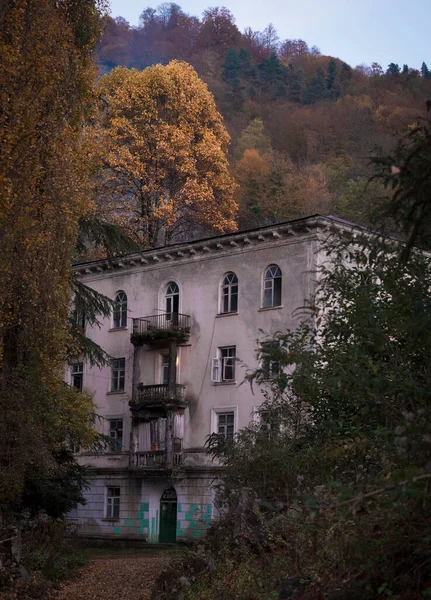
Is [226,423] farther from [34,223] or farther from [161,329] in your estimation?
[34,223]

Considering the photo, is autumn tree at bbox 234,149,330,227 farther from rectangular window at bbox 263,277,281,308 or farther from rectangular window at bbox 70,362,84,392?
rectangular window at bbox 263,277,281,308

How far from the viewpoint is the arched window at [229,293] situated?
4059 centimetres

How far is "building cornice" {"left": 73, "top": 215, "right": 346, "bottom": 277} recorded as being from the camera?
37688 mm

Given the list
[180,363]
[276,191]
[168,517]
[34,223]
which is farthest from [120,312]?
[34,223]

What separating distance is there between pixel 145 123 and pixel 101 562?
2793 centimetres

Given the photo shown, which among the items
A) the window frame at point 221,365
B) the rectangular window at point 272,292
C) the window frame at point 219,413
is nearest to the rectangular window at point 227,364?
the window frame at point 221,365

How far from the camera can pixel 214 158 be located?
50219 millimetres

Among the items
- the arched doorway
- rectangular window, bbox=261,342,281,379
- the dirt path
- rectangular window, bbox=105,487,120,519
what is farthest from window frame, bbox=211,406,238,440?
rectangular window, bbox=261,342,281,379

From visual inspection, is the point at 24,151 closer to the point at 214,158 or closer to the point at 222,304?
the point at 222,304

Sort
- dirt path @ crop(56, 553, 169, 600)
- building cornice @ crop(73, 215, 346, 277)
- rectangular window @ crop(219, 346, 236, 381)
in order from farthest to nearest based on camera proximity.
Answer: rectangular window @ crop(219, 346, 236, 381) < building cornice @ crop(73, 215, 346, 277) < dirt path @ crop(56, 553, 169, 600)

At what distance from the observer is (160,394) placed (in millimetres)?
41344

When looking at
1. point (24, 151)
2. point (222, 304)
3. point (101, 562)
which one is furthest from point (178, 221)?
point (24, 151)

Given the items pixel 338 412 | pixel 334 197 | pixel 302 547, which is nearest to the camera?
pixel 302 547

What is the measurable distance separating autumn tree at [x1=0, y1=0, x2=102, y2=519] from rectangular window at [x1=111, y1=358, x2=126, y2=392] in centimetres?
2099
